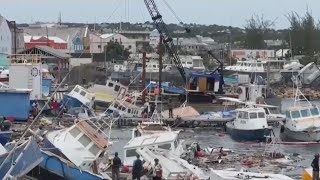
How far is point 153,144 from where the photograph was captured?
2975 cm

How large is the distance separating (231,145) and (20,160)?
23.0 m

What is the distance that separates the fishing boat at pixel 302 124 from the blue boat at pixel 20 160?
24.4 metres

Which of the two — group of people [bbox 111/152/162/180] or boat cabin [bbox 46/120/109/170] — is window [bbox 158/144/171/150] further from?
group of people [bbox 111/152/162/180]

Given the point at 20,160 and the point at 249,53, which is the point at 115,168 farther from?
the point at 249,53

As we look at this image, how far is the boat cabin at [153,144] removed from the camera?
29.8 meters

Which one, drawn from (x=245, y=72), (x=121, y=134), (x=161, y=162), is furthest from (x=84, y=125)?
(x=245, y=72)

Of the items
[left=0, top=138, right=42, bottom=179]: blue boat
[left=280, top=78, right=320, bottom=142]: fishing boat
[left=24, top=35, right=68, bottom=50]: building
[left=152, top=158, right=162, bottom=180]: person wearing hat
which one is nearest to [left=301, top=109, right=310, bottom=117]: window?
[left=280, top=78, right=320, bottom=142]: fishing boat

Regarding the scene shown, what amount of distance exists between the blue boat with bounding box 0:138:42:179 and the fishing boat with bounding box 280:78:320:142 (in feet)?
80.0

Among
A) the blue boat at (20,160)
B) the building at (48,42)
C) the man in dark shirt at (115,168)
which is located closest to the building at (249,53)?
the building at (48,42)

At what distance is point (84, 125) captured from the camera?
93.0 ft

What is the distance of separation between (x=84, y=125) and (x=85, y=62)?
267 ft

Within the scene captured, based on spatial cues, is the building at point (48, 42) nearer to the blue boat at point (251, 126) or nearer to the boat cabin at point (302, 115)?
the blue boat at point (251, 126)

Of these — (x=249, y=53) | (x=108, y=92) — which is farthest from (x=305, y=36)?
(x=108, y=92)

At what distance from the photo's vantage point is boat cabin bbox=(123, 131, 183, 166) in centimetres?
2977
